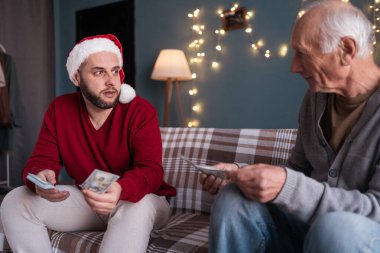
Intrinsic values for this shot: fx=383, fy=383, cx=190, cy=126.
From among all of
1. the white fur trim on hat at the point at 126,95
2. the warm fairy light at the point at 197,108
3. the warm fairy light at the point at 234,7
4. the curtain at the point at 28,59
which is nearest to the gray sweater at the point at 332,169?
the white fur trim on hat at the point at 126,95

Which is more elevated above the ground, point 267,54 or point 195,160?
point 267,54

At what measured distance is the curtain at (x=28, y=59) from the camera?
436 centimetres

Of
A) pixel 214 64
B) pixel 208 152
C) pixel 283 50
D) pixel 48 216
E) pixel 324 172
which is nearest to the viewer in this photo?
pixel 324 172

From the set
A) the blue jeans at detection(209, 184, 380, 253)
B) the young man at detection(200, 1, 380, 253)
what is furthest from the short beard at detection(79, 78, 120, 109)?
the blue jeans at detection(209, 184, 380, 253)

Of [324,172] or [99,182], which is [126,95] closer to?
[99,182]

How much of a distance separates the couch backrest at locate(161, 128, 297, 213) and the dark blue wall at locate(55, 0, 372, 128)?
1.65m

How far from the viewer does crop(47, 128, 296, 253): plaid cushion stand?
56.9 inches

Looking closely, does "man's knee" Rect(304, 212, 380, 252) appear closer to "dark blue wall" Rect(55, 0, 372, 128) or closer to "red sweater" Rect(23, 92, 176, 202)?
"red sweater" Rect(23, 92, 176, 202)

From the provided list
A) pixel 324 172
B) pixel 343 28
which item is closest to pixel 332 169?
pixel 324 172

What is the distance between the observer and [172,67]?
11.6 feet

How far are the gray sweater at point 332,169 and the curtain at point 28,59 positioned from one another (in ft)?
12.5

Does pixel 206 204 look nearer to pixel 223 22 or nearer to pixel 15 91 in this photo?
pixel 223 22

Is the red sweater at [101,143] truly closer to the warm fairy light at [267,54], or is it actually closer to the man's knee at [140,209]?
the man's knee at [140,209]

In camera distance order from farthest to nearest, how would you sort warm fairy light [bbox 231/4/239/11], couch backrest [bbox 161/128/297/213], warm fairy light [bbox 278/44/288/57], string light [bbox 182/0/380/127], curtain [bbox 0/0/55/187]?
curtain [bbox 0/0/55/187]
warm fairy light [bbox 231/4/239/11]
string light [bbox 182/0/380/127]
warm fairy light [bbox 278/44/288/57]
couch backrest [bbox 161/128/297/213]
